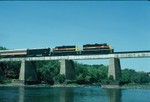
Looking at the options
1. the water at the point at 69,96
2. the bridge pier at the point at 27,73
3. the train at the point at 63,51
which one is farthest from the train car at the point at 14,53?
the water at the point at 69,96

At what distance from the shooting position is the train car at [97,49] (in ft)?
260

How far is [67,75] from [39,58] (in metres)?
10.4

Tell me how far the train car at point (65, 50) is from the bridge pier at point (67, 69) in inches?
99.7

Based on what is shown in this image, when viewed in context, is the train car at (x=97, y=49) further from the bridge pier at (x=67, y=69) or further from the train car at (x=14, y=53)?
the train car at (x=14, y=53)

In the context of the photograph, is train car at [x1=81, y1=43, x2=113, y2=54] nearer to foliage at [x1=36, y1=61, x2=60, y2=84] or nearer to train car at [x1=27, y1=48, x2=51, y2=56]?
train car at [x1=27, y1=48, x2=51, y2=56]

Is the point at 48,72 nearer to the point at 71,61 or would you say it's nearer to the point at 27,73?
the point at 27,73

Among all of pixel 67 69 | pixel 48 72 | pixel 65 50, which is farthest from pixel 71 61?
pixel 48 72

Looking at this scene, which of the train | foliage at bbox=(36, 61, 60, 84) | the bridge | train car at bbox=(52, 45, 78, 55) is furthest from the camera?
foliage at bbox=(36, 61, 60, 84)

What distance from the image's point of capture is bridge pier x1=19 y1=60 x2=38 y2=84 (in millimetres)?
88875

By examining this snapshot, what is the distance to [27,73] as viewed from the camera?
90.6m

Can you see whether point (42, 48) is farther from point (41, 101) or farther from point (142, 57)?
point (41, 101)

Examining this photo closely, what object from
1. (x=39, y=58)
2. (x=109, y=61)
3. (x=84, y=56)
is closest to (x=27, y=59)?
(x=39, y=58)

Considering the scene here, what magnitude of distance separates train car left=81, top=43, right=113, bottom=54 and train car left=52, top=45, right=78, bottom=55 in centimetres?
327

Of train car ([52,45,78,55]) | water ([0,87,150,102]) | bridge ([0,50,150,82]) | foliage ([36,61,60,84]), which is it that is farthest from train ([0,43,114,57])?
water ([0,87,150,102])
